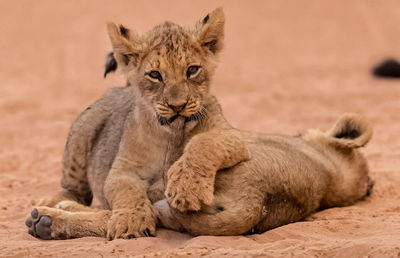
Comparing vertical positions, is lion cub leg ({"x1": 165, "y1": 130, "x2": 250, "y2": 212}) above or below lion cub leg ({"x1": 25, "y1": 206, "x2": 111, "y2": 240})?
above

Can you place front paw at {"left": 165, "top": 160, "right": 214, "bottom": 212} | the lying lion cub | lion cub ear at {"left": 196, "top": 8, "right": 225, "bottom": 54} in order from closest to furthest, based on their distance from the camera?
1. front paw at {"left": 165, "top": 160, "right": 214, "bottom": 212}
2. the lying lion cub
3. lion cub ear at {"left": 196, "top": 8, "right": 225, "bottom": 54}

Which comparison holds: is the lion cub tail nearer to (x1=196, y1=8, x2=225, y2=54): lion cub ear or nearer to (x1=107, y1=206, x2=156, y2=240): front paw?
(x1=196, y1=8, x2=225, y2=54): lion cub ear

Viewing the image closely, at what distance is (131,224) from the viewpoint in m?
4.68

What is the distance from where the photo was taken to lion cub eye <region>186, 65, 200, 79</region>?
484cm

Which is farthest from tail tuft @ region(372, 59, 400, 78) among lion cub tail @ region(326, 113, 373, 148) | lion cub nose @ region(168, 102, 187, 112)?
lion cub nose @ region(168, 102, 187, 112)

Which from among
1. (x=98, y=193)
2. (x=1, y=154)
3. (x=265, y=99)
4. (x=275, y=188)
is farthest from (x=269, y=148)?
(x=265, y=99)

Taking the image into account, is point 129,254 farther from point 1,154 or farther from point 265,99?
point 265,99

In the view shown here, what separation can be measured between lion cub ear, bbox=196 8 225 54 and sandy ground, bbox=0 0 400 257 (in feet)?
4.24

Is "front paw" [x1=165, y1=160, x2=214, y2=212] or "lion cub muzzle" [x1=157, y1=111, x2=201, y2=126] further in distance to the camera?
"lion cub muzzle" [x1=157, y1=111, x2=201, y2=126]

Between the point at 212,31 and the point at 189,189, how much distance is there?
135 cm

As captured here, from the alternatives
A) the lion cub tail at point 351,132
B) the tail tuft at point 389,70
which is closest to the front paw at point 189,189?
the lion cub tail at point 351,132

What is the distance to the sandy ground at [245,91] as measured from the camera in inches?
175

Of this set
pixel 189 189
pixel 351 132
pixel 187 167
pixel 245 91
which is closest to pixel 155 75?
pixel 187 167

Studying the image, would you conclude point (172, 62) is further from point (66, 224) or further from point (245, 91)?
point (245, 91)
